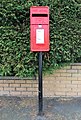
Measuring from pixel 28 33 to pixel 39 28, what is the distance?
0.75 metres

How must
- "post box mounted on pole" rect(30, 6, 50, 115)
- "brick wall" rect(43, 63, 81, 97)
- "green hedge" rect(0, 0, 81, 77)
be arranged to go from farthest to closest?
1. "brick wall" rect(43, 63, 81, 97)
2. "green hedge" rect(0, 0, 81, 77)
3. "post box mounted on pole" rect(30, 6, 50, 115)

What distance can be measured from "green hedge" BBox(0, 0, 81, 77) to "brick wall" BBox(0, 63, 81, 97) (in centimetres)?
30

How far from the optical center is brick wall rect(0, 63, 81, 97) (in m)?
4.94

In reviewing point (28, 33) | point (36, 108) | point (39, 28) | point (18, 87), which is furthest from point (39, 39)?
point (18, 87)

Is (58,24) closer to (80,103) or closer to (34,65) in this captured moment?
(34,65)

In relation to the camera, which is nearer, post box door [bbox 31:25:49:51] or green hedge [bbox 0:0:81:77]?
post box door [bbox 31:25:49:51]

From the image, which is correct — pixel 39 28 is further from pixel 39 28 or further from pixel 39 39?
pixel 39 39

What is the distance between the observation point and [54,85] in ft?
→ 16.3

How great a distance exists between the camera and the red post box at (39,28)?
12.7 feet

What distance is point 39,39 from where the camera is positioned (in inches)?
154

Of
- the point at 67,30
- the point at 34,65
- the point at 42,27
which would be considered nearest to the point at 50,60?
the point at 34,65

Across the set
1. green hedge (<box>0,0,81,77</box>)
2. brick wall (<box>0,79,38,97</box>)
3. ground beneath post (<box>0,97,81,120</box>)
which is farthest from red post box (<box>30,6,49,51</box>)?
brick wall (<box>0,79,38,97</box>)

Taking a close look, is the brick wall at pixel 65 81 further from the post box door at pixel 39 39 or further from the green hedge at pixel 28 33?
the post box door at pixel 39 39

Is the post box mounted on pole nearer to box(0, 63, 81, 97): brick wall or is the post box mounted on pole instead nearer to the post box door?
the post box door
